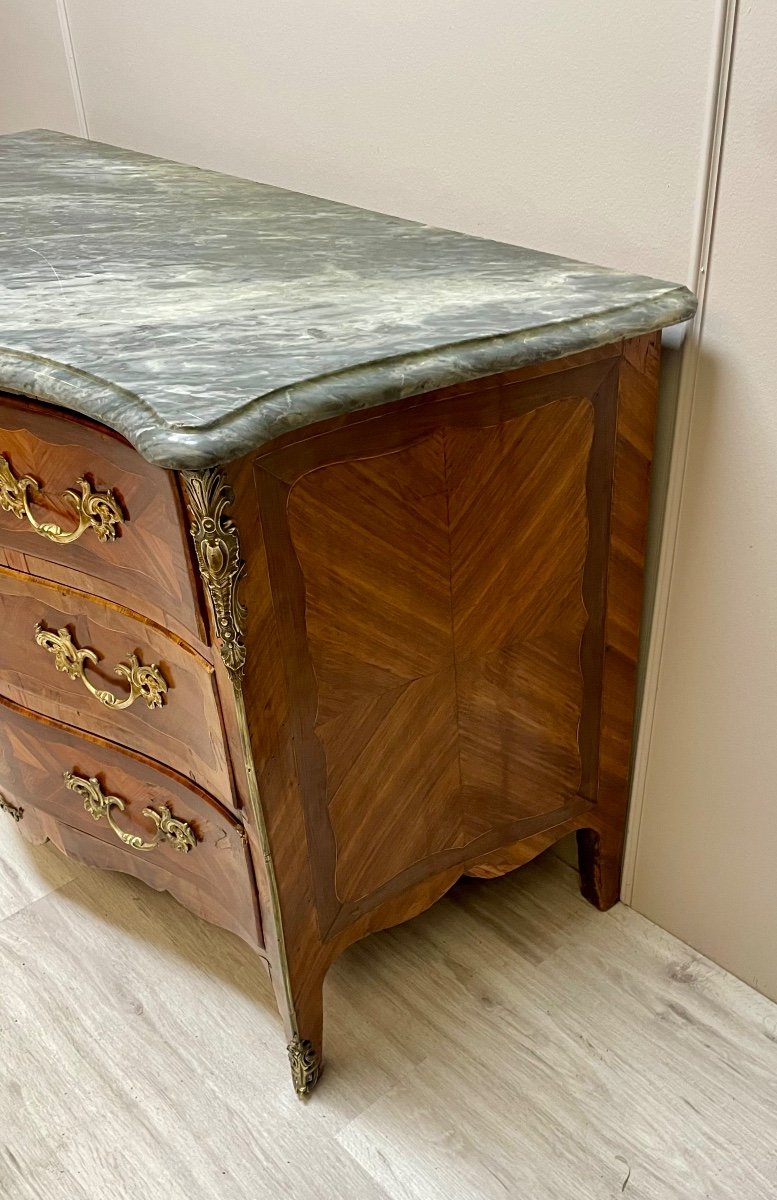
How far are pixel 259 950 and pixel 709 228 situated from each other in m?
0.89

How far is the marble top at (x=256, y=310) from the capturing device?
2.49 ft

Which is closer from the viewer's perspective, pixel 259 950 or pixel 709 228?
pixel 709 228

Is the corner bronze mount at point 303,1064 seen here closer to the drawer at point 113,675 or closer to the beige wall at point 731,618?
the drawer at point 113,675

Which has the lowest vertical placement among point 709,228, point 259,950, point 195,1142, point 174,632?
point 195,1142

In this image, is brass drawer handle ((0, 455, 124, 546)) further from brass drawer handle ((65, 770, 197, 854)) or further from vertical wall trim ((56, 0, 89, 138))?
vertical wall trim ((56, 0, 89, 138))

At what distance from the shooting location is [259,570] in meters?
0.85

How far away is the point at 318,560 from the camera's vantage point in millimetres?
892

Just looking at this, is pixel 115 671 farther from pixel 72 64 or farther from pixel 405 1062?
pixel 72 64

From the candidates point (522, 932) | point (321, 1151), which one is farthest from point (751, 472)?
point (321, 1151)

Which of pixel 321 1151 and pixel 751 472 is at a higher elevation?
pixel 751 472

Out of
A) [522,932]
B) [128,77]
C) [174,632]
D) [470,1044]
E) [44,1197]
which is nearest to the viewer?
[174,632]

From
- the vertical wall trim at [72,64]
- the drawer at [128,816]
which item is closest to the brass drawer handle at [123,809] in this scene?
the drawer at [128,816]

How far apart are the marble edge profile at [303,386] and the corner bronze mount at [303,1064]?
2.42ft

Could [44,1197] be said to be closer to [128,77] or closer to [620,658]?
[620,658]
